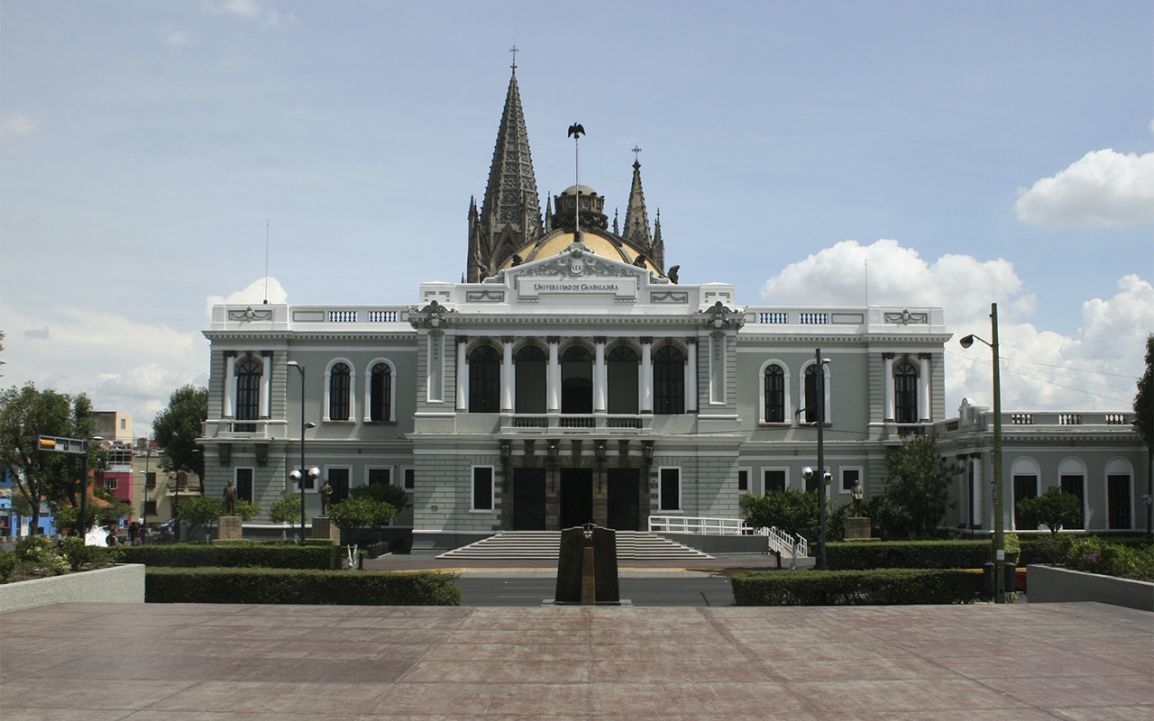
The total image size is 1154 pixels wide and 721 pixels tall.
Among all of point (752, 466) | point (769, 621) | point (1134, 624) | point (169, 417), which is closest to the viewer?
point (1134, 624)

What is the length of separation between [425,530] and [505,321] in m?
10.6

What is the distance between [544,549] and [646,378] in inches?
399

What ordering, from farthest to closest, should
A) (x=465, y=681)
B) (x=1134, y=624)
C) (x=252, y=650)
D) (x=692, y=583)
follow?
1. (x=692, y=583)
2. (x=1134, y=624)
3. (x=252, y=650)
4. (x=465, y=681)

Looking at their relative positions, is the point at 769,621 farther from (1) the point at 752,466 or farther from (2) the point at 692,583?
(1) the point at 752,466

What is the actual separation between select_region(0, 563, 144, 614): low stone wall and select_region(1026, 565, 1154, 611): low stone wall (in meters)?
20.4

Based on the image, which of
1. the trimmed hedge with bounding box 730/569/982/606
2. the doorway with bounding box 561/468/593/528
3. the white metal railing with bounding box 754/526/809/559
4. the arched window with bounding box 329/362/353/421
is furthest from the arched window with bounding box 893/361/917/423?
the trimmed hedge with bounding box 730/569/982/606

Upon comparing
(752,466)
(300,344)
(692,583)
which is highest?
(300,344)

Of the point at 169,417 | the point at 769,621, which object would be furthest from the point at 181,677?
the point at 169,417

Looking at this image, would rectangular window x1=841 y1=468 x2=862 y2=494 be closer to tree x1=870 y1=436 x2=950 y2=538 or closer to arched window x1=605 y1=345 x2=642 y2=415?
tree x1=870 y1=436 x2=950 y2=538

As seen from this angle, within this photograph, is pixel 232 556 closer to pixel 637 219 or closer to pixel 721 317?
pixel 721 317

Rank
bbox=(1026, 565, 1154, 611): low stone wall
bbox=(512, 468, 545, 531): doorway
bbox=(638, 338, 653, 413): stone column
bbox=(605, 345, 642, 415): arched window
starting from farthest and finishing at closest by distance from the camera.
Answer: bbox=(605, 345, 642, 415): arched window, bbox=(638, 338, 653, 413): stone column, bbox=(512, 468, 545, 531): doorway, bbox=(1026, 565, 1154, 611): low stone wall

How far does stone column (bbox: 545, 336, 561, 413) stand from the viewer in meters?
54.2

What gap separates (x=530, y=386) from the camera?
58750 millimetres

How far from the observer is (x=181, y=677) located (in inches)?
621
